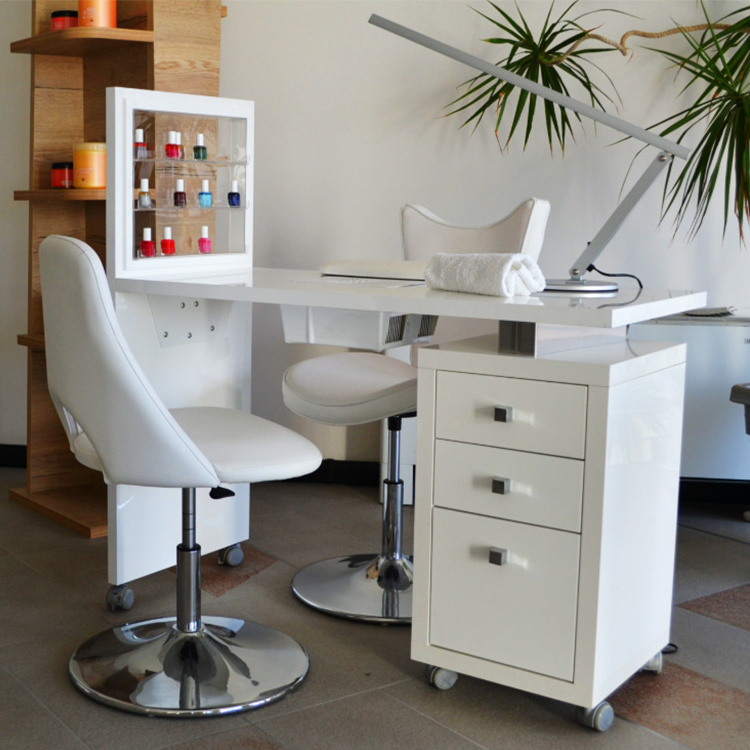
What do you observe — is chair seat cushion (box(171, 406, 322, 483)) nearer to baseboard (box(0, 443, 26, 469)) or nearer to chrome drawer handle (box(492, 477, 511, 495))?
chrome drawer handle (box(492, 477, 511, 495))

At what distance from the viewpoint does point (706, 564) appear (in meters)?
2.98

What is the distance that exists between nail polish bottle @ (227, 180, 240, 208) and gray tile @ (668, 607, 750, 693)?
1548mm

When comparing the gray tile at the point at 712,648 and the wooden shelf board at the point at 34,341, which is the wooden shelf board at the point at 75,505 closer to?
the wooden shelf board at the point at 34,341

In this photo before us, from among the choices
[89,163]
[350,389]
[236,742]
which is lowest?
[236,742]

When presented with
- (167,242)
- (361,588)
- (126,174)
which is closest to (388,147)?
(167,242)

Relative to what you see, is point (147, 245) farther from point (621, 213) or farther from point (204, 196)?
point (621, 213)

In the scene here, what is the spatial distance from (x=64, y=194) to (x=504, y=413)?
1.74 metres

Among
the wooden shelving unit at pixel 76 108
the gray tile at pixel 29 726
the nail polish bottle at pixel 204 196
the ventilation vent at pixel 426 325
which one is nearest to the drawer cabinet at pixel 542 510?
the ventilation vent at pixel 426 325

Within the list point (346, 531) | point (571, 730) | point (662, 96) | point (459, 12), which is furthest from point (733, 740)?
point (459, 12)

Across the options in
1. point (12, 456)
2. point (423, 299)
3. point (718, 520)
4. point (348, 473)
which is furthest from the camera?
point (12, 456)

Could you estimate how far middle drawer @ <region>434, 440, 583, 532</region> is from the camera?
1878 mm

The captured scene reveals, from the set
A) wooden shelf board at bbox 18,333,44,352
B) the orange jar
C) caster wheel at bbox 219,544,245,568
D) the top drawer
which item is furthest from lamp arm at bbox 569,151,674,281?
wooden shelf board at bbox 18,333,44,352

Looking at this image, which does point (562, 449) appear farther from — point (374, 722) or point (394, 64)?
point (394, 64)

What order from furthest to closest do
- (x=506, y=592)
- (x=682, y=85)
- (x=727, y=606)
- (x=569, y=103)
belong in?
(x=682, y=85)
(x=727, y=606)
(x=569, y=103)
(x=506, y=592)
